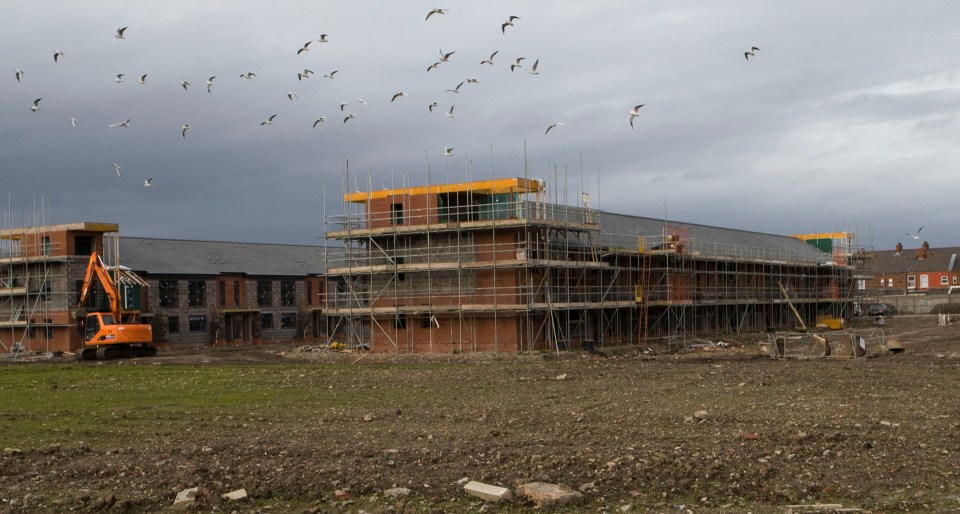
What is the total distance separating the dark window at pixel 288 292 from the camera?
67.5 m

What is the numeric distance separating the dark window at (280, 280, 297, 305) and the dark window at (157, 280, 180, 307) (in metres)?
8.46

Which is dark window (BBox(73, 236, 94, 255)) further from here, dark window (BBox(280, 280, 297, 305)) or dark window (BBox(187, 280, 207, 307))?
dark window (BBox(280, 280, 297, 305))

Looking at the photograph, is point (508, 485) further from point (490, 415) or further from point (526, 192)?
point (526, 192)

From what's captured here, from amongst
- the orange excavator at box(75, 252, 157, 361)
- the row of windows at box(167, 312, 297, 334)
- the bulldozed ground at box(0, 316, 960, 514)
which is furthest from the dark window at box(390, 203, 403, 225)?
the row of windows at box(167, 312, 297, 334)

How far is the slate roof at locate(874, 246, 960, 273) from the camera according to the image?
10856 centimetres

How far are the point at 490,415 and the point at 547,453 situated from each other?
17.0ft

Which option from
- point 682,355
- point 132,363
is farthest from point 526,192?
point 132,363

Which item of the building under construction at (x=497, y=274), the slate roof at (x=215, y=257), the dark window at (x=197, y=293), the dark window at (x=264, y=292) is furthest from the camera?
the dark window at (x=264, y=292)

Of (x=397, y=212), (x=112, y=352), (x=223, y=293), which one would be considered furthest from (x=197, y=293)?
(x=397, y=212)

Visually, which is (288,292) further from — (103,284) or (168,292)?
(103,284)

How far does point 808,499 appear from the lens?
41.7 ft

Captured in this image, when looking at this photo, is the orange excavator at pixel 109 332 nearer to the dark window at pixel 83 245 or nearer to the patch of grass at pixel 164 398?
the dark window at pixel 83 245

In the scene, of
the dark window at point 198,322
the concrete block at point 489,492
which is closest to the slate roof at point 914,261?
the dark window at point 198,322

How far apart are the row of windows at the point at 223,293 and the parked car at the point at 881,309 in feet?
161
